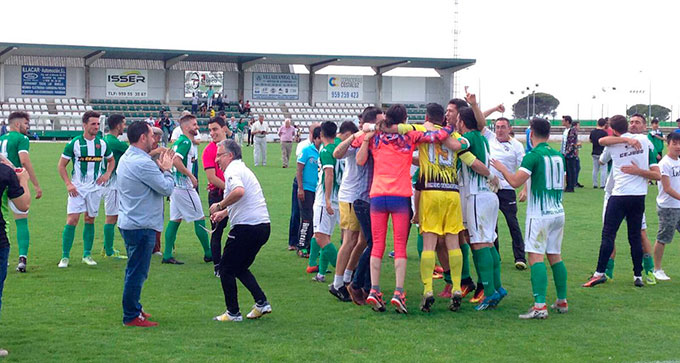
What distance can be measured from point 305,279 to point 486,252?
2.56 meters

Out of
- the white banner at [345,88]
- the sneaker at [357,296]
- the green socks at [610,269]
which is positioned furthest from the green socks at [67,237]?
the white banner at [345,88]

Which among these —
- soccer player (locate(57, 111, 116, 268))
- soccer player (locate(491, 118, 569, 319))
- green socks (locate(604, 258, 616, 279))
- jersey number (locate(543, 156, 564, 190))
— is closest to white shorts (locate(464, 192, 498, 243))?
soccer player (locate(491, 118, 569, 319))

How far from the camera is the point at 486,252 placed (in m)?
8.12

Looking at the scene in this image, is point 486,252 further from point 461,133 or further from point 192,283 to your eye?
point 192,283

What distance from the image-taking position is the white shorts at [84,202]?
10344 mm

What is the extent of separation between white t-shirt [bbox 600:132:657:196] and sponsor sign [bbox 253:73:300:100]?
5334cm

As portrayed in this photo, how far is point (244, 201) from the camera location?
740 cm

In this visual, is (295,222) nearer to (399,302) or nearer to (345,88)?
(399,302)

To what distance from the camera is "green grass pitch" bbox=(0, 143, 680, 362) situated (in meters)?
6.48

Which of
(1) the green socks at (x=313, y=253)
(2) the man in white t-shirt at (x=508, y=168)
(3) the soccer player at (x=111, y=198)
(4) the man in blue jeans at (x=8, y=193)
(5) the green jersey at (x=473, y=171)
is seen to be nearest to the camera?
(4) the man in blue jeans at (x=8, y=193)

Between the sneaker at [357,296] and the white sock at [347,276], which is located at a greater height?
the white sock at [347,276]

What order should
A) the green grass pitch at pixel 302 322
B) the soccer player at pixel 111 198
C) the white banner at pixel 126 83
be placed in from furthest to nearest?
the white banner at pixel 126 83 < the soccer player at pixel 111 198 < the green grass pitch at pixel 302 322

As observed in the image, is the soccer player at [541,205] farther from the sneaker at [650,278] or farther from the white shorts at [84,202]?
the white shorts at [84,202]

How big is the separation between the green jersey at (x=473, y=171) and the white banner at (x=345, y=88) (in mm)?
55546
